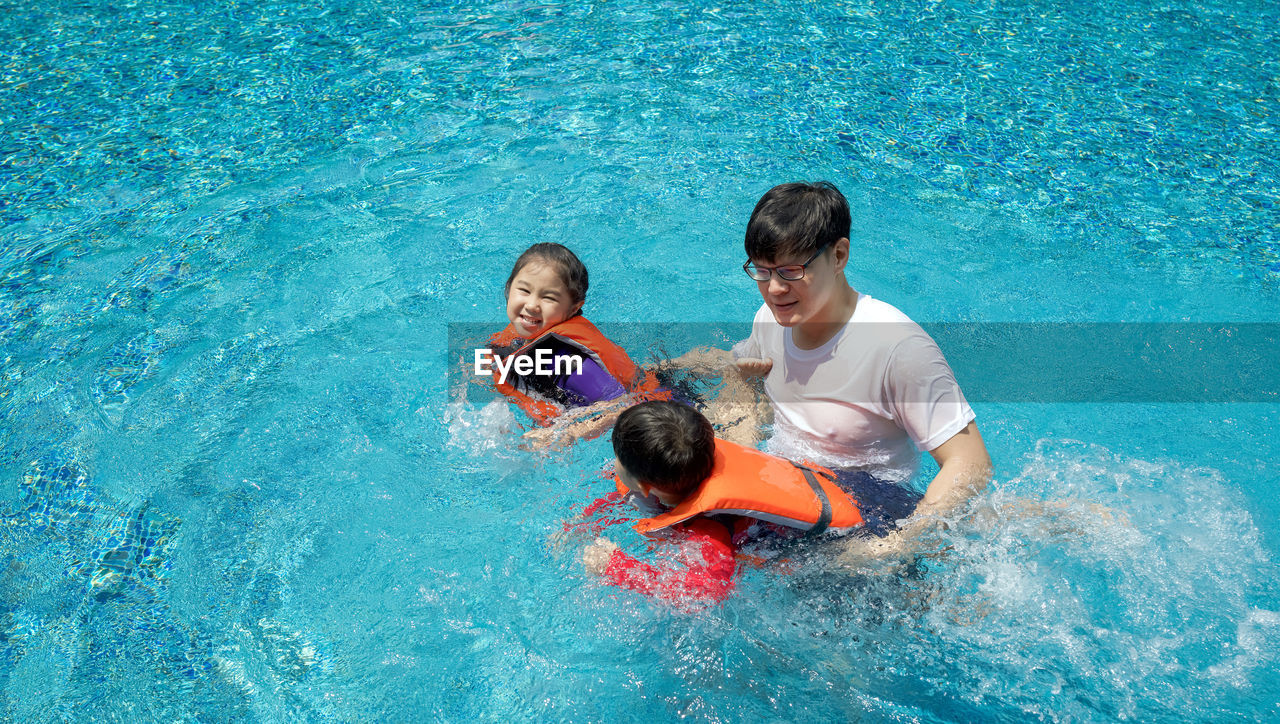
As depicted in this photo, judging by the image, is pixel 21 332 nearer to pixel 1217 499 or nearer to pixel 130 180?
pixel 130 180

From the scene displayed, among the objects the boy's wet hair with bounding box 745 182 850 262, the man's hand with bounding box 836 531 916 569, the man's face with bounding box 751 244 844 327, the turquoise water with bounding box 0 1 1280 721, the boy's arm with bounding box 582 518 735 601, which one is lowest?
the turquoise water with bounding box 0 1 1280 721

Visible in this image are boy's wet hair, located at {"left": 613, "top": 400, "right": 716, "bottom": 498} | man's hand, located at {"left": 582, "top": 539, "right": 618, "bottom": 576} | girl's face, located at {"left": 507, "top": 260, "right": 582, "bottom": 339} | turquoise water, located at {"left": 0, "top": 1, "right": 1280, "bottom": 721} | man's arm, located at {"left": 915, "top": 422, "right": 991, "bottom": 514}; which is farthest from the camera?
girl's face, located at {"left": 507, "top": 260, "right": 582, "bottom": 339}

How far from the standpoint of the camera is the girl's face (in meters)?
4.06

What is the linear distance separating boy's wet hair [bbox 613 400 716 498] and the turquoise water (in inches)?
22.2

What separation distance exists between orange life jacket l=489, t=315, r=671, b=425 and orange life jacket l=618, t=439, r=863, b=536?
0.99m

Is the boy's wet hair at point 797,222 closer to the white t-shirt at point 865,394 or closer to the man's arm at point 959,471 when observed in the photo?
the white t-shirt at point 865,394

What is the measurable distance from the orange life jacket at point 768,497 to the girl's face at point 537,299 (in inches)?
51.0

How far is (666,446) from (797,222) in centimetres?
83

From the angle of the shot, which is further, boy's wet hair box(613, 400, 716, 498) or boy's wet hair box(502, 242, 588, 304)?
boy's wet hair box(502, 242, 588, 304)

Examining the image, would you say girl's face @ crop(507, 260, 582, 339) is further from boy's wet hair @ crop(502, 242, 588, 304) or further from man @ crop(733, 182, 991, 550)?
man @ crop(733, 182, 991, 550)

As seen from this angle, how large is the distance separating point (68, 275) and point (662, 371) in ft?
12.6
